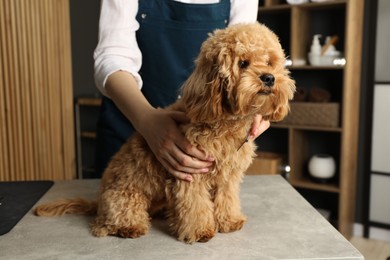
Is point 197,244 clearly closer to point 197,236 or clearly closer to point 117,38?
point 197,236

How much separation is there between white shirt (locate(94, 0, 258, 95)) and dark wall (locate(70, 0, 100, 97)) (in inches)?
109

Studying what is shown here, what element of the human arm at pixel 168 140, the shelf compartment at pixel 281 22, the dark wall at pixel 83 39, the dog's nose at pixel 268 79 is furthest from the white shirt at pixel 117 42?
the dark wall at pixel 83 39

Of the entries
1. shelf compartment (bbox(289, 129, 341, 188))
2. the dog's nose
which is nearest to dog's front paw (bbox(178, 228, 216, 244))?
the dog's nose

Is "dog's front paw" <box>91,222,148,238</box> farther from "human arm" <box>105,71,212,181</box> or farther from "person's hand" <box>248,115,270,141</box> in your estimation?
"person's hand" <box>248,115,270,141</box>

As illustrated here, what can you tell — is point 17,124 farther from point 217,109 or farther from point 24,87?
point 217,109

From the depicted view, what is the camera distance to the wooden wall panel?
10.2 feet

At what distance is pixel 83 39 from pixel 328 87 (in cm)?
233

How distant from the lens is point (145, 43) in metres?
1.59

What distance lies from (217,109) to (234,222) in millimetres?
344

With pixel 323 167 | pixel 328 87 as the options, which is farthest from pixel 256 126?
pixel 328 87

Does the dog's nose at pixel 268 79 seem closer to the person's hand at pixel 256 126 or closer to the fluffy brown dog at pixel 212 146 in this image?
the fluffy brown dog at pixel 212 146

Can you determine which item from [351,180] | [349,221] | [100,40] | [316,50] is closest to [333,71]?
[316,50]

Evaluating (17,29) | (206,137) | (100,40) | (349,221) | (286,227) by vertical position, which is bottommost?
(349,221)

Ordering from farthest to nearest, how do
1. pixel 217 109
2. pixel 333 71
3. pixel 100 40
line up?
pixel 333 71
pixel 100 40
pixel 217 109
